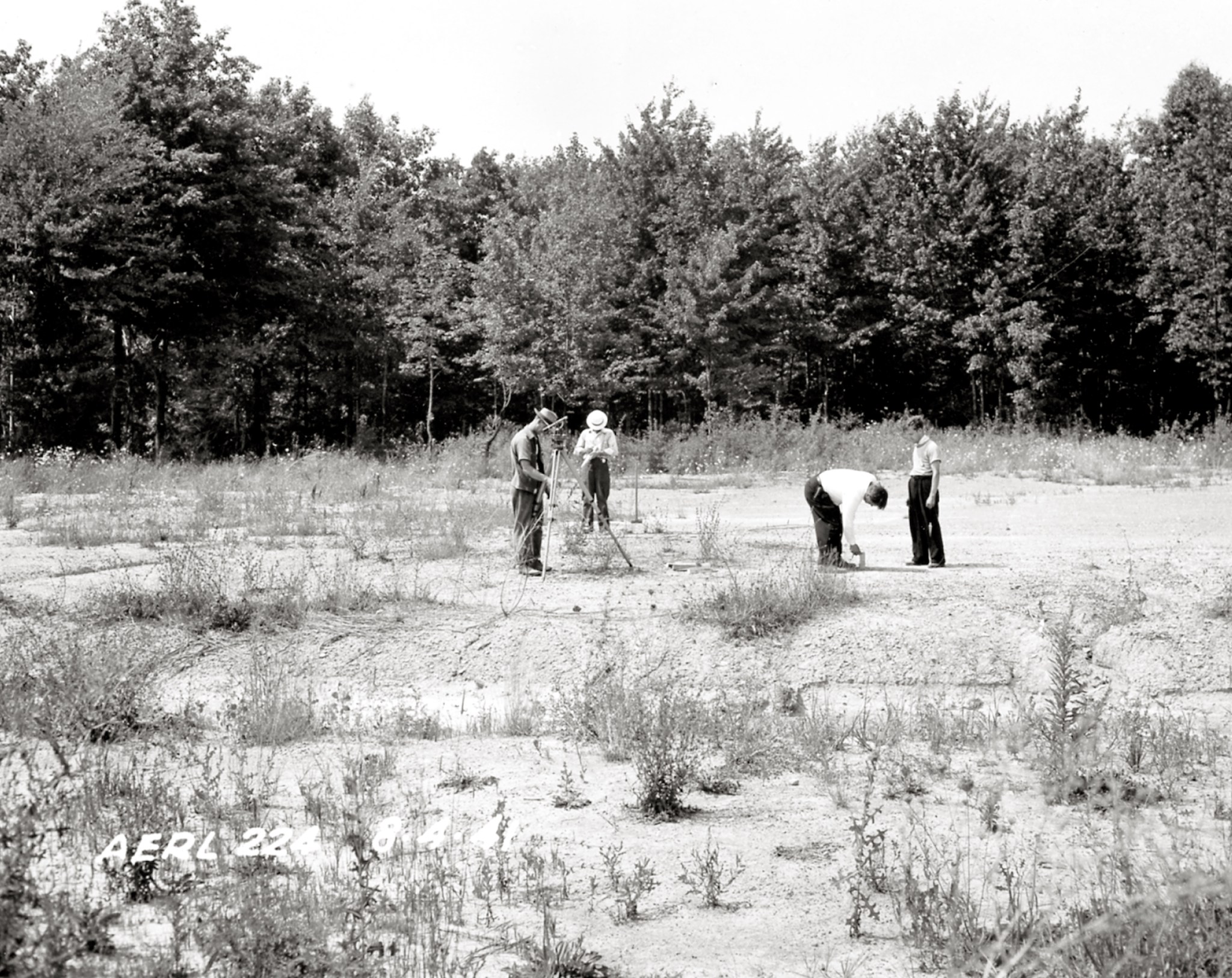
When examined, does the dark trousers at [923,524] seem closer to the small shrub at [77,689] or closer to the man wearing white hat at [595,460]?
the man wearing white hat at [595,460]

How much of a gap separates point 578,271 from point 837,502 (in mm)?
24562

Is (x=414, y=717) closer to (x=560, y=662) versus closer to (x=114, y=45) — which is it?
(x=560, y=662)

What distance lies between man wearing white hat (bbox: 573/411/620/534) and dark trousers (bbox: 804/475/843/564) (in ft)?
10.5

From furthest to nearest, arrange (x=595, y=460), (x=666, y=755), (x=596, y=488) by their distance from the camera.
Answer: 1. (x=596, y=488)
2. (x=595, y=460)
3. (x=666, y=755)

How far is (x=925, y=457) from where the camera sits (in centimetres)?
1368

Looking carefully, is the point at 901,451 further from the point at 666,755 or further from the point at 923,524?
the point at 666,755

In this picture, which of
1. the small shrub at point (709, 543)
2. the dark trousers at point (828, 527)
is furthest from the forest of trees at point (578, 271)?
the dark trousers at point (828, 527)

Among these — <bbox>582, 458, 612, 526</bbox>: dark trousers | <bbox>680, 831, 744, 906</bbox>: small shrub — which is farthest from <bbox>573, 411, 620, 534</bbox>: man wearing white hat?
<bbox>680, 831, 744, 906</bbox>: small shrub

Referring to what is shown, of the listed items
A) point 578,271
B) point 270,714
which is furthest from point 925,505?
point 578,271

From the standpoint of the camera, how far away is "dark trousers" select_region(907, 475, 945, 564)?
13820mm

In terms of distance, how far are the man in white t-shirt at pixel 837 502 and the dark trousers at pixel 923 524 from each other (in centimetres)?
65

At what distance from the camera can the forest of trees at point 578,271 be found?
32.3 meters

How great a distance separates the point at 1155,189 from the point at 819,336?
11655mm

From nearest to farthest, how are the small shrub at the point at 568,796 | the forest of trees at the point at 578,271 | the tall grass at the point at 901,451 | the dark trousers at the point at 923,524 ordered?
the small shrub at the point at 568,796 → the dark trousers at the point at 923,524 → the tall grass at the point at 901,451 → the forest of trees at the point at 578,271
